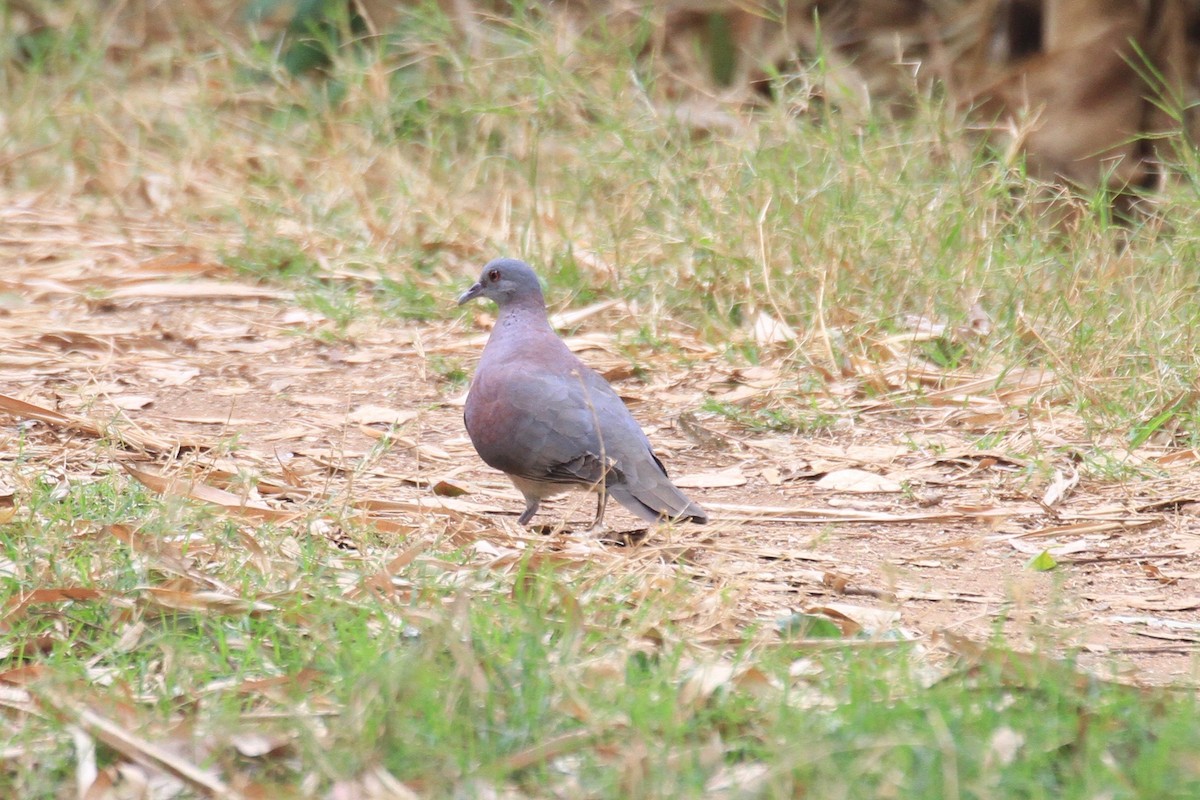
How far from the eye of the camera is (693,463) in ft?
14.7

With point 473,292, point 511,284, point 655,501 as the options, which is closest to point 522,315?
point 511,284

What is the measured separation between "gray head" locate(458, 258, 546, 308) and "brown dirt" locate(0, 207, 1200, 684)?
0.50 m

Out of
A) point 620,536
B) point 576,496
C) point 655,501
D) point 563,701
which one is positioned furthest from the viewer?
point 576,496

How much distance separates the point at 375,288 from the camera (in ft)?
19.6

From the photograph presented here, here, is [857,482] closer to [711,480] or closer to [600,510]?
[711,480]

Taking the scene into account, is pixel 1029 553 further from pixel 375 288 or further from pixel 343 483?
pixel 375 288

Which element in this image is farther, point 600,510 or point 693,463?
point 693,463

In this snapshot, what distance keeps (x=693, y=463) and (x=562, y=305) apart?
4.47 ft

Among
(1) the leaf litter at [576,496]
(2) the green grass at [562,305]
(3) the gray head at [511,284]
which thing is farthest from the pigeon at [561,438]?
(2) the green grass at [562,305]

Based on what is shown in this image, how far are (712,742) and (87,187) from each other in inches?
233

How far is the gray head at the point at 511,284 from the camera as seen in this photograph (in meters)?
4.28

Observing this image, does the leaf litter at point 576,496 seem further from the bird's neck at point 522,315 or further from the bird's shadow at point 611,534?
the bird's neck at point 522,315

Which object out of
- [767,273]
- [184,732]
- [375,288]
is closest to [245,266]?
[375,288]

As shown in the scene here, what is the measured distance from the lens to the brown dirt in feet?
10.6
